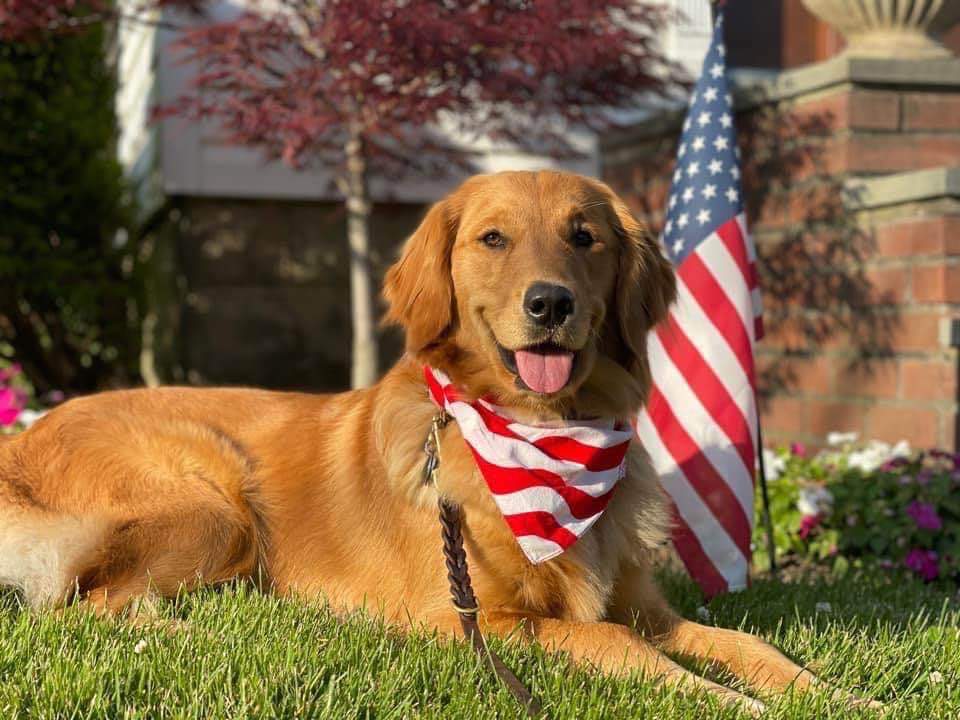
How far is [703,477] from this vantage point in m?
4.25

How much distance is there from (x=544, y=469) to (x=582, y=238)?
682 mm

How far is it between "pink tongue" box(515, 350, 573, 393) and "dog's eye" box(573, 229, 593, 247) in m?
0.40

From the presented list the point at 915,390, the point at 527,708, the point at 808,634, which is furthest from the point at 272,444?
the point at 915,390

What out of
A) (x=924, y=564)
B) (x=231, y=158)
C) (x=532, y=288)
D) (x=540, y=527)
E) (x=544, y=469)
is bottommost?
(x=924, y=564)

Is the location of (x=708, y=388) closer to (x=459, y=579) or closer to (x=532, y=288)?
(x=532, y=288)

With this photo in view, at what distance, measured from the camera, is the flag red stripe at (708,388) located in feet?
14.0

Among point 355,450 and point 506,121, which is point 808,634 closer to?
point 355,450

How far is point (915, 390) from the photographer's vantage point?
209 inches

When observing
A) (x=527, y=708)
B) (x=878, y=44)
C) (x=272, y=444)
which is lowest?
(x=527, y=708)

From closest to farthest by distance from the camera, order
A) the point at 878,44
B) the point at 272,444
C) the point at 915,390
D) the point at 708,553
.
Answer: the point at 272,444
the point at 708,553
the point at 915,390
the point at 878,44

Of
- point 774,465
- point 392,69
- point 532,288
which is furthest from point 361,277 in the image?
point 532,288

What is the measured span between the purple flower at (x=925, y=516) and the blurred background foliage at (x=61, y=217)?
20.0 ft

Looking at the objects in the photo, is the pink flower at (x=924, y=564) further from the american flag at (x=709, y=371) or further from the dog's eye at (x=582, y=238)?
the dog's eye at (x=582, y=238)

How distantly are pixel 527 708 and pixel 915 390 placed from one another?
3635 mm
